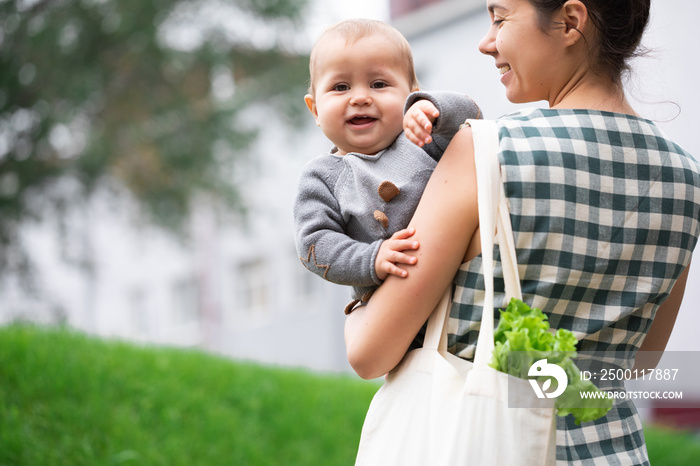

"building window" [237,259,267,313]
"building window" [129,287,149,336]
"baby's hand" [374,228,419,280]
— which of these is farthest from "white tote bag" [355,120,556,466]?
"building window" [129,287,149,336]


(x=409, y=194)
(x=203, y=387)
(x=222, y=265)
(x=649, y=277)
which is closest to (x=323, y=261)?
(x=409, y=194)

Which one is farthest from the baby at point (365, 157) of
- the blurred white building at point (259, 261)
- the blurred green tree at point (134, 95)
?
the blurred green tree at point (134, 95)

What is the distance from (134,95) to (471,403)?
9012 millimetres

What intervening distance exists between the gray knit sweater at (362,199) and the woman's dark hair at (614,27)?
0.88 feet

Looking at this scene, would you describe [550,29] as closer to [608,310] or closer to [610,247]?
[610,247]

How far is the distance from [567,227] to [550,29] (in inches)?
16.9

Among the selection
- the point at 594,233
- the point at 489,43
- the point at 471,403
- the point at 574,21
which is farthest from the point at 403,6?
the point at 471,403

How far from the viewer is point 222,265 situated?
902 inches

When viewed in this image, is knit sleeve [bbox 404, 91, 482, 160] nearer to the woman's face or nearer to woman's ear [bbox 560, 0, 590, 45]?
the woman's face

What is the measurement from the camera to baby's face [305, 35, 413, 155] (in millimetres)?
1859

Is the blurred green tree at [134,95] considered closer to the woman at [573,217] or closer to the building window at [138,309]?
the woman at [573,217]

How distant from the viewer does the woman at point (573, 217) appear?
1525 millimetres

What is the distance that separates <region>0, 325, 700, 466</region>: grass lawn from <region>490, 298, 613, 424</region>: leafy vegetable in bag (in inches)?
→ 155

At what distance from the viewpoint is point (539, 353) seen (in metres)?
1.35
